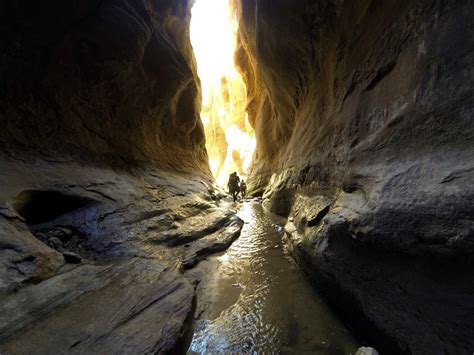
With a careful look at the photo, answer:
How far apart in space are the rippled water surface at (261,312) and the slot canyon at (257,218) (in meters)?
0.02

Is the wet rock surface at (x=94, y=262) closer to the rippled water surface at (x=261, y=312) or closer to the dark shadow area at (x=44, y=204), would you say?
the dark shadow area at (x=44, y=204)

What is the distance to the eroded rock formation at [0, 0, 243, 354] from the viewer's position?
2.19 meters

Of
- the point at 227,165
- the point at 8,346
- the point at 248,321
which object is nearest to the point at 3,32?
the point at 8,346

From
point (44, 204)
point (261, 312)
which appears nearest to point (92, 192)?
point (44, 204)

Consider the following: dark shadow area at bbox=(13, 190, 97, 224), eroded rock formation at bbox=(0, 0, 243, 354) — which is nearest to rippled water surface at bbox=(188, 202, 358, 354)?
eroded rock formation at bbox=(0, 0, 243, 354)

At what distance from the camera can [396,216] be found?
2.25m

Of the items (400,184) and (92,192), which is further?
(92,192)

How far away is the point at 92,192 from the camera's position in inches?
186

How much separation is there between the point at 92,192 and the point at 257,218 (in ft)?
17.9

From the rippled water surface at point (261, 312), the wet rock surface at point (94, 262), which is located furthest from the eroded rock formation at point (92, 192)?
the rippled water surface at point (261, 312)

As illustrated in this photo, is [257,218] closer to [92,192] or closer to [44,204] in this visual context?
[92,192]

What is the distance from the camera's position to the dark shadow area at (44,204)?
3.74m

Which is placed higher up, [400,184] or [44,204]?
[44,204]

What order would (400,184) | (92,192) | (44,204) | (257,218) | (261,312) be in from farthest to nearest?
(257,218) → (92,192) → (44,204) → (261,312) → (400,184)
